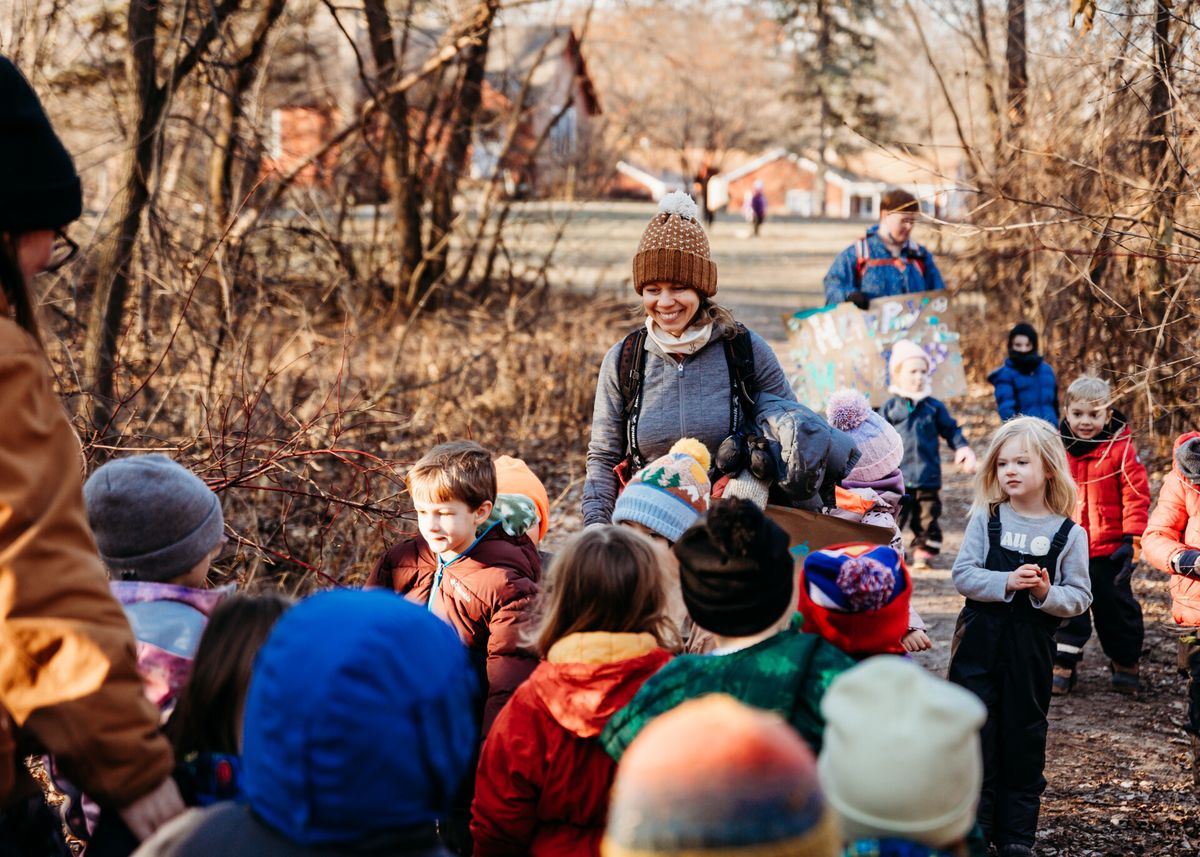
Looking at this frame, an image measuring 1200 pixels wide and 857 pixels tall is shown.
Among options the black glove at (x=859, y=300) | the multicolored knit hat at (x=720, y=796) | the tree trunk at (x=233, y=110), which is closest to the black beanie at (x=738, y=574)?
the multicolored knit hat at (x=720, y=796)

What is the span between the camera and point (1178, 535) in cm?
466

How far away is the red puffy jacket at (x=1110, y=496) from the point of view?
561 centimetres

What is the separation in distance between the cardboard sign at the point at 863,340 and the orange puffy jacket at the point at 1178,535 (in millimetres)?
3109

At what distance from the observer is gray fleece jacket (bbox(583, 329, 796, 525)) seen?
4152 mm

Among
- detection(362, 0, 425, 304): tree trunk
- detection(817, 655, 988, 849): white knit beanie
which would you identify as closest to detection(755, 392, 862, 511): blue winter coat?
detection(817, 655, 988, 849): white knit beanie

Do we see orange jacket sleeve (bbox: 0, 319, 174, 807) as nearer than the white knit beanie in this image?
No

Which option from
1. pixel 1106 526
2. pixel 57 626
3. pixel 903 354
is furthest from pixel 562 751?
pixel 903 354

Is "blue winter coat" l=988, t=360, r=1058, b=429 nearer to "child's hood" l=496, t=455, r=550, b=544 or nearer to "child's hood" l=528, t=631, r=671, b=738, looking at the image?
"child's hood" l=496, t=455, r=550, b=544

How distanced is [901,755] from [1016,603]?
240 centimetres

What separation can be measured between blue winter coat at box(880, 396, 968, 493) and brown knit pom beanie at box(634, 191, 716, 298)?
3634 millimetres

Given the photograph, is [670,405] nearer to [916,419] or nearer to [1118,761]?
[1118,761]

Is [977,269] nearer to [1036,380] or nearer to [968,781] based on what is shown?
[1036,380]

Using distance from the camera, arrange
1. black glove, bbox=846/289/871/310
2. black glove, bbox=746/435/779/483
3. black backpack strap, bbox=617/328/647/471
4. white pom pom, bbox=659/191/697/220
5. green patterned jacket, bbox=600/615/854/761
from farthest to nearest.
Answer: black glove, bbox=846/289/871/310, white pom pom, bbox=659/191/697/220, black backpack strap, bbox=617/328/647/471, black glove, bbox=746/435/779/483, green patterned jacket, bbox=600/615/854/761

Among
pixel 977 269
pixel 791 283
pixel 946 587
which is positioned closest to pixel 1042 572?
pixel 946 587
